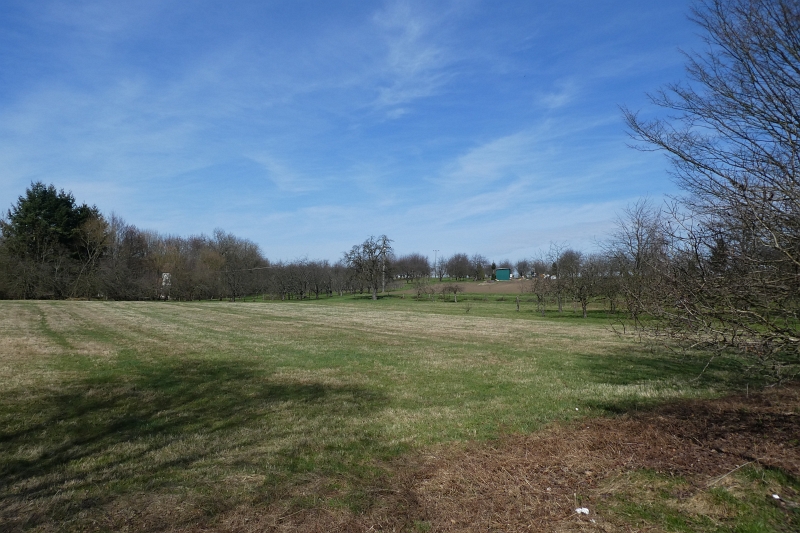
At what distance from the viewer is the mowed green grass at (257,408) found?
4.55 meters

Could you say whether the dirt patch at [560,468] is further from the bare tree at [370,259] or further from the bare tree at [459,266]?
the bare tree at [459,266]

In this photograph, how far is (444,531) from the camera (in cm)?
383

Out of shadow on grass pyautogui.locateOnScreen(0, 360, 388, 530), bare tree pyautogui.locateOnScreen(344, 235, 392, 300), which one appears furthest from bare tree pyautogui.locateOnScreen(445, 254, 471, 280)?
shadow on grass pyautogui.locateOnScreen(0, 360, 388, 530)

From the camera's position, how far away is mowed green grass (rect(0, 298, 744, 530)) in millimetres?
4547

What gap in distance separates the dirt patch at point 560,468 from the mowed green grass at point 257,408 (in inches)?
15.7

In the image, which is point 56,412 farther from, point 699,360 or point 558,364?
point 699,360

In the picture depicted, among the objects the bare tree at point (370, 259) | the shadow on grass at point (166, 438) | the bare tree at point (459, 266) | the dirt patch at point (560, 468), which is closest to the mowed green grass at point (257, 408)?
the shadow on grass at point (166, 438)

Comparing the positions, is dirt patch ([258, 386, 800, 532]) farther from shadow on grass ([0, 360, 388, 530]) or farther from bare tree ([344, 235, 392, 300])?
bare tree ([344, 235, 392, 300])

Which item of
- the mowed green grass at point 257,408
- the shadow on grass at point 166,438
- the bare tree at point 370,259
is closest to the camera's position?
the mowed green grass at point 257,408

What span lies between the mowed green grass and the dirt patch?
40 cm

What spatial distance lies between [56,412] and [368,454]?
5.66m

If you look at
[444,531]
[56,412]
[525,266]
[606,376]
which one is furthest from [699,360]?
[525,266]

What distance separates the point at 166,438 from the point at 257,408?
1.79 m

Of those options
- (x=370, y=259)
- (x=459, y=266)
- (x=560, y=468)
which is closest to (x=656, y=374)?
(x=560, y=468)
